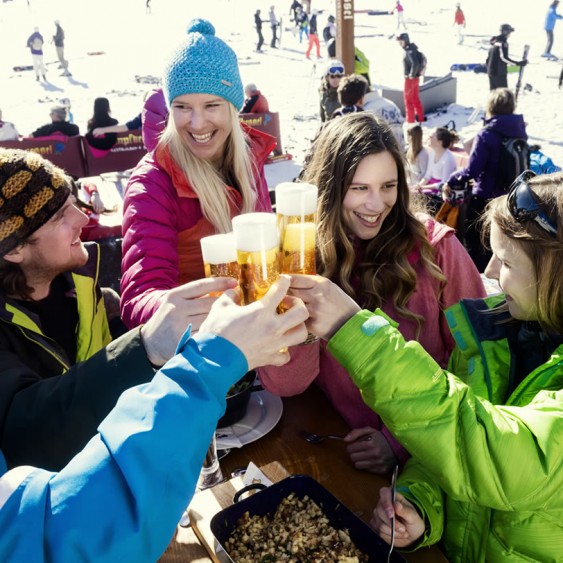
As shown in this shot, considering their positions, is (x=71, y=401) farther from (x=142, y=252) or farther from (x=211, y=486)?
(x=142, y=252)

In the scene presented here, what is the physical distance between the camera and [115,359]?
144cm

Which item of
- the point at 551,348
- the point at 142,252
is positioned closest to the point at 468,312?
the point at 551,348

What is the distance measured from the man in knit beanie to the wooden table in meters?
0.44

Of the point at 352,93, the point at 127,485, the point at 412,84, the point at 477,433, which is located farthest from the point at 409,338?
the point at 412,84

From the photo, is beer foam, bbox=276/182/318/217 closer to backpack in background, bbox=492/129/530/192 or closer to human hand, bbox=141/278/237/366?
human hand, bbox=141/278/237/366

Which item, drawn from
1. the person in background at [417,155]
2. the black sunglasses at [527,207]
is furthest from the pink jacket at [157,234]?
the person in background at [417,155]

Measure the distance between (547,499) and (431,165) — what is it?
5.89 meters

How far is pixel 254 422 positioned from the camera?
1.88 m

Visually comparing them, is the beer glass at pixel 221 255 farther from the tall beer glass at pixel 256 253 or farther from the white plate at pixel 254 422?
the white plate at pixel 254 422

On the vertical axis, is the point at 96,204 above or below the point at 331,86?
below

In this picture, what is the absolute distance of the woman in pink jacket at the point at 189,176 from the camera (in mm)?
2113

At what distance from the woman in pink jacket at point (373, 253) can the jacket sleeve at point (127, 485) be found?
3.21 ft

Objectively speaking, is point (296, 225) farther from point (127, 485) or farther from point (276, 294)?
point (127, 485)

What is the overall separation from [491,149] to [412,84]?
22.5 feet
